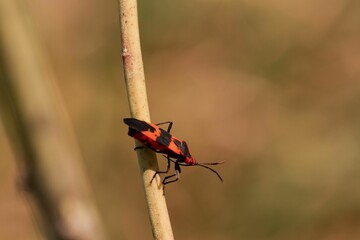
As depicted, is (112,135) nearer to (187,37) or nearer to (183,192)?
(183,192)

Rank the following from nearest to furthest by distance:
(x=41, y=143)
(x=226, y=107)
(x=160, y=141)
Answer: (x=41, y=143), (x=160, y=141), (x=226, y=107)

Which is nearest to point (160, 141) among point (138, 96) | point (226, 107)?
point (138, 96)

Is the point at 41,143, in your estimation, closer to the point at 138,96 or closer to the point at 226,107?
the point at 138,96

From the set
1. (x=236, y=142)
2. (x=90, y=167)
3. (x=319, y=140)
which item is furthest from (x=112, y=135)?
(x=319, y=140)

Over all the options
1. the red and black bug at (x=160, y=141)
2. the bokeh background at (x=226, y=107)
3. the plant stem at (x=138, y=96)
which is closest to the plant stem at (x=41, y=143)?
the plant stem at (x=138, y=96)

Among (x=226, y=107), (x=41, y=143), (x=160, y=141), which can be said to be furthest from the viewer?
(x=226, y=107)

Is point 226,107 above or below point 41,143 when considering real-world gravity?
above
